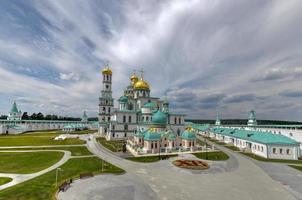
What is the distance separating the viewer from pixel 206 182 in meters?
22.3

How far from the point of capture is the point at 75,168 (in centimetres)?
2733

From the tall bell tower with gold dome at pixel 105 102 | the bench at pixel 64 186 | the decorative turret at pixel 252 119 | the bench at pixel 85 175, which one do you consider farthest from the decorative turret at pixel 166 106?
the decorative turret at pixel 252 119

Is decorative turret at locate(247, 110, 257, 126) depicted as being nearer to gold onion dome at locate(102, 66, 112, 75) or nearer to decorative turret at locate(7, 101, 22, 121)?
gold onion dome at locate(102, 66, 112, 75)

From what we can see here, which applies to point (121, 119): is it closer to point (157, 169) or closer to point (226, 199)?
point (157, 169)

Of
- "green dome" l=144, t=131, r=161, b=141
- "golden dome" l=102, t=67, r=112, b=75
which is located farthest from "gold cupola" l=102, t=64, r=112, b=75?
"green dome" l=144, t=131, r=161, b=141

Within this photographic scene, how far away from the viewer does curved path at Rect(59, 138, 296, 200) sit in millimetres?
18297

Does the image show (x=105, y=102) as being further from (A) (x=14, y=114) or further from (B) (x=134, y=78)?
(A) (x=14, y=114)

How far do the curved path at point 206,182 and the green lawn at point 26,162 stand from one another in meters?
11.3

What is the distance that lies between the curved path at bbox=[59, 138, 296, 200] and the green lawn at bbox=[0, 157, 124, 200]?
195 centimetres

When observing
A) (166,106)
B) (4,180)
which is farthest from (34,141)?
(166,106)

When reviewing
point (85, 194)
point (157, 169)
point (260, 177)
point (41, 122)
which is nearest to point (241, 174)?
point (260, 177)

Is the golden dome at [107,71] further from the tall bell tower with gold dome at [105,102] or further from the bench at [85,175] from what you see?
the bench at [85,175]

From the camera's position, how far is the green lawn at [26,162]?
86.7 ft

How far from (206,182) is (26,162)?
103ft
